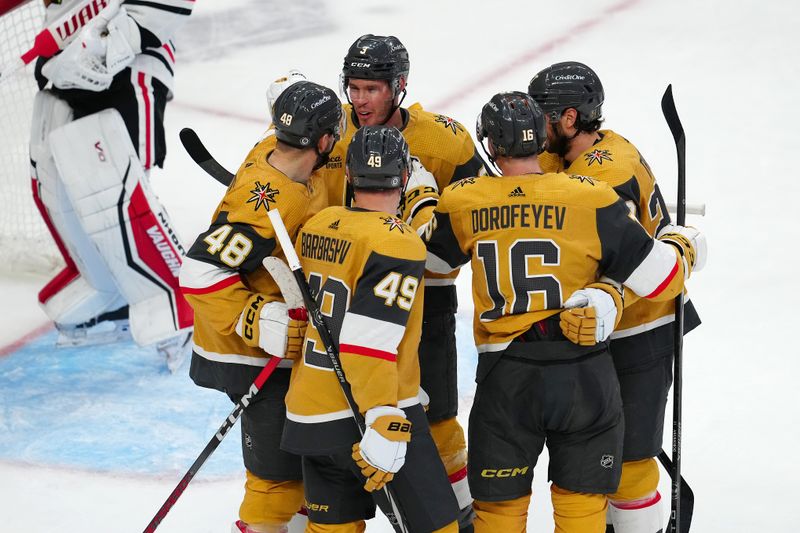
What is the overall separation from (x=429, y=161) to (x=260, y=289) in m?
0.63

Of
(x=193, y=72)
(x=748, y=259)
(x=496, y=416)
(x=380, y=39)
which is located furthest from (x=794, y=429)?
(x=193, y=72)

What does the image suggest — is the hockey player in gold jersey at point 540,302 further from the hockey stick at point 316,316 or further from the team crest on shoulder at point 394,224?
the hockey stick at point 316,316

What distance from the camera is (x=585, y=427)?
2777 mm

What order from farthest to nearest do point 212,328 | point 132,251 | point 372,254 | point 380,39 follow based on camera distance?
point 132,251 < point 380,39 < point 212,328 < point 372,254

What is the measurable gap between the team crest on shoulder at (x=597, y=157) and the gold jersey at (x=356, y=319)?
60 centimetres

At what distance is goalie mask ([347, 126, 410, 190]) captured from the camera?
2.65 m

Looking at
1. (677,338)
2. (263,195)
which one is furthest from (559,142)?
(263,195)

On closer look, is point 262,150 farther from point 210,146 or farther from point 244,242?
point 210,146

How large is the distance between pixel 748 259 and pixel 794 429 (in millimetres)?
1312

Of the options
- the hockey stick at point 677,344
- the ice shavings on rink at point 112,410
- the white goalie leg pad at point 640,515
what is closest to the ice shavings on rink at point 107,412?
the ice shavings on rink at point 112,410

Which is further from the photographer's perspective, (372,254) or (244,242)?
(244,242)

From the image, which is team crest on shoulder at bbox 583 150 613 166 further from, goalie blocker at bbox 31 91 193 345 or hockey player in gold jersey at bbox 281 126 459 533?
goalie blocker at bbox 31 91 193 345

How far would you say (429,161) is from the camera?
3242mm

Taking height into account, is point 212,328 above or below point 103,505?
above
